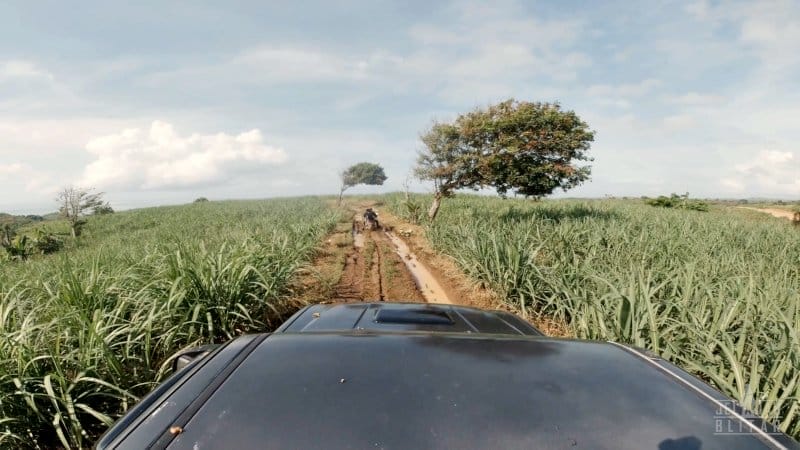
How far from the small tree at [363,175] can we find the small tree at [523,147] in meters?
40.4

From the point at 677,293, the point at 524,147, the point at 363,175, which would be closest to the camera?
the point at 677,293

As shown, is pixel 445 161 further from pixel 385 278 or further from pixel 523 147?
pixel 385 278

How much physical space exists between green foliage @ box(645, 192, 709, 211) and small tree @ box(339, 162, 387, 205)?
3757cm

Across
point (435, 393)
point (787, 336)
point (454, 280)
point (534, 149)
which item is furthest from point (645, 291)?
point (534, 149)

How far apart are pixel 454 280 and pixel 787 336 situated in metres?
6.16

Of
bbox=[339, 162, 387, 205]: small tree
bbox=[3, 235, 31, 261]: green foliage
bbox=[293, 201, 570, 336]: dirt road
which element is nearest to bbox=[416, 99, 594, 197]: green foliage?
bbox=[293, 201, 570, 336]: dirt road

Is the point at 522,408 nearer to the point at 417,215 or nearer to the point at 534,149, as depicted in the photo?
the point at 534,149

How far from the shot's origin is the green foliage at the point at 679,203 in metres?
28.8

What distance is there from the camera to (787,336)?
2.77 meters

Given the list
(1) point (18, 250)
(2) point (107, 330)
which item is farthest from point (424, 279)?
(1) point (18, 250)

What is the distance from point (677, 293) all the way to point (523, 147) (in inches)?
406

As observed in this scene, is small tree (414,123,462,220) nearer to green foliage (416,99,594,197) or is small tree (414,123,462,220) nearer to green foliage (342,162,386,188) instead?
green foliage (416,99,594,197)

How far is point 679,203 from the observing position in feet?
97.7

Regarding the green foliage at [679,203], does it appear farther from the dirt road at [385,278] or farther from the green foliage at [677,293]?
the dirt road at [385,278]
